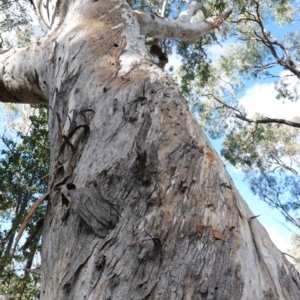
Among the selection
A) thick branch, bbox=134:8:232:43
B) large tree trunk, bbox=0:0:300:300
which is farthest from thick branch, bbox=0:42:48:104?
thick branch, bbox=134:8:232:43

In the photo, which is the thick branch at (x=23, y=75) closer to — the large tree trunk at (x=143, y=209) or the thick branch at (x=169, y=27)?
the large tree trunk at (x=143, y=209)

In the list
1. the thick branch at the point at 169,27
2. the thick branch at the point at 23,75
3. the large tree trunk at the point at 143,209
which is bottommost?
the large tree trunk at the point at 143,209

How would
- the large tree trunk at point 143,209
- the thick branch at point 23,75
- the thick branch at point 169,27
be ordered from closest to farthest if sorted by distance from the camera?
1. the large tree trunk at point 143,209
2. the thick branch at point 23,75
3. the thick branch at point 169,27

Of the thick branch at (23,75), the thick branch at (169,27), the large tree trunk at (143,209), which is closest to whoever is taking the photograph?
the large tree trunk at (143,209)

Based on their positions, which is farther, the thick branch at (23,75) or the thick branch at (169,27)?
the thick branch at (169,27)

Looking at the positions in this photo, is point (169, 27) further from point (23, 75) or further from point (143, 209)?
point (143, 209)

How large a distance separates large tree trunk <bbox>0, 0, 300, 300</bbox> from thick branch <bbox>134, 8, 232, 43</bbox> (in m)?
2.24

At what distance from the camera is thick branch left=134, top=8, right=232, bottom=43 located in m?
3.39

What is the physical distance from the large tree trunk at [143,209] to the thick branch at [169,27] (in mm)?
2243

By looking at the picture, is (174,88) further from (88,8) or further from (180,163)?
(88,8)

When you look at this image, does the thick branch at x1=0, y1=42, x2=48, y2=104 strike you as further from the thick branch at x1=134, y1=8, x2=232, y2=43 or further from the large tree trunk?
the thick branch at x1=134, y1=8, x2=232, y2=43

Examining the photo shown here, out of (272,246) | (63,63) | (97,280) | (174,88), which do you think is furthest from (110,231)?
(63,63)

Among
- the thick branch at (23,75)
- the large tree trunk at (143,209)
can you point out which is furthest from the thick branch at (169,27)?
the large tree trunk at (143,209)

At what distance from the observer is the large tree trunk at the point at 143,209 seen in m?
0.67
